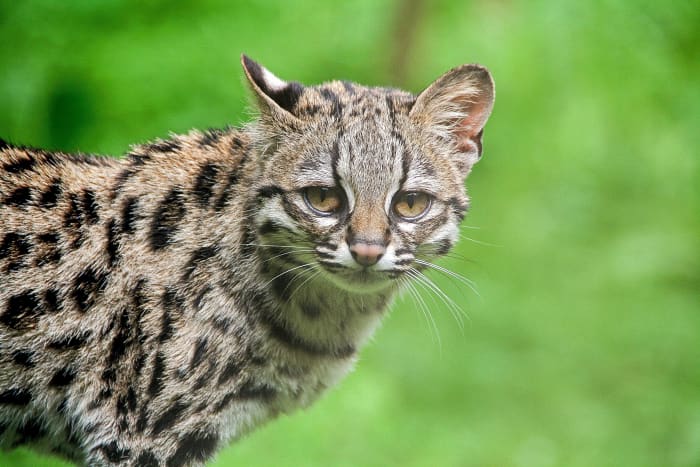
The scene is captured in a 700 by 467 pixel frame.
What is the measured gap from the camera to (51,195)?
6102 mm

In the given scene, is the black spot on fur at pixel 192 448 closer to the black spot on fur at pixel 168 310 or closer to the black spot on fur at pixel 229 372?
the black spot on fur at pixel 229 372

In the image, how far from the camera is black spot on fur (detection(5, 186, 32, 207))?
6.04 metres

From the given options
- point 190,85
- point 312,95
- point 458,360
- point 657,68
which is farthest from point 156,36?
point 458,360

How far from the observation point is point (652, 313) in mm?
11547

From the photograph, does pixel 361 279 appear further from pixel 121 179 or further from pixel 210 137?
pixel 121 179

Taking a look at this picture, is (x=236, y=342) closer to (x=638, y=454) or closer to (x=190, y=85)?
(x=190, y=85)

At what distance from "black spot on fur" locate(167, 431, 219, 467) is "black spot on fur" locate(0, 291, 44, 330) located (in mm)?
1103

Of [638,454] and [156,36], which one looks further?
[638,454]

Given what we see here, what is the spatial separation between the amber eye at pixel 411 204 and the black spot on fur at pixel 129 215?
155cm

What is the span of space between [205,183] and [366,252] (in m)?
1.22

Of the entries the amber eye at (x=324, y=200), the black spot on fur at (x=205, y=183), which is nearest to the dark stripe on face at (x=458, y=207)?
the amber eye at (x=324, y=200)

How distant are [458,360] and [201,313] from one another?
666 cm

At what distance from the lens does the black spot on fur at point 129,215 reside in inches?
239

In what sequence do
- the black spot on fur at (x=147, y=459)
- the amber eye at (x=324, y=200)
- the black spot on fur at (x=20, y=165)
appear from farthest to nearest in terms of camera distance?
the black spot on fur at (x=20, y=165) < the amber eye at (x=324, y=200) < the black spot on fur at (x=147, y=459)
